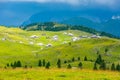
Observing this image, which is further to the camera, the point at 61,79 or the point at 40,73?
the point at 40,73

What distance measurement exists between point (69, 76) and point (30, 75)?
4.73 metres

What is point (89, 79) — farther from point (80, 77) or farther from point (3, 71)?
point (3, 71)

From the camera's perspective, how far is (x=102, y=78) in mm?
34906

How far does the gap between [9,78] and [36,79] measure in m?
3.12

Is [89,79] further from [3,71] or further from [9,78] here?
[3,71]

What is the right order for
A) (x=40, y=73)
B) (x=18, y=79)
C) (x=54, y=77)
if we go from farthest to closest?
(x=40, y=73), (x=54, y=77), (x=18, y=79)

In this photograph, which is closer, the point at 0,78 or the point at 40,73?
the point at 0,78

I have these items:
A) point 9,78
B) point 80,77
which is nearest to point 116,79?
point 80,77

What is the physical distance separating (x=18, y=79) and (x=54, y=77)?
4.47 metres

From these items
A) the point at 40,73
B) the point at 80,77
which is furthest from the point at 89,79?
the point at 40,73

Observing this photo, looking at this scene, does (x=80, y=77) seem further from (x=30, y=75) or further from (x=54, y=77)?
(x=30, y=75)

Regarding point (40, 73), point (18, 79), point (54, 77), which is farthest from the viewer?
point (40, 73)

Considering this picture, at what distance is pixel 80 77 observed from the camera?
115 ft

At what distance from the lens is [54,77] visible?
34.8 meters
